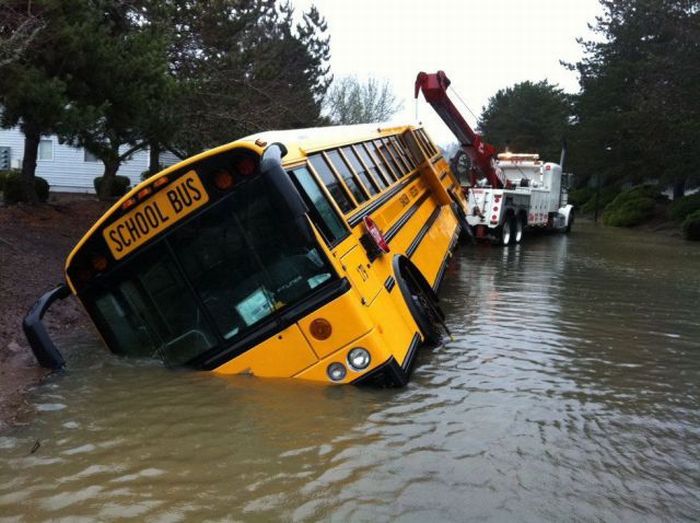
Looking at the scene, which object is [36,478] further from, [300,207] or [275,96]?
[275,96]

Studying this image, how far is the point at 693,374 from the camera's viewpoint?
677 centimetres

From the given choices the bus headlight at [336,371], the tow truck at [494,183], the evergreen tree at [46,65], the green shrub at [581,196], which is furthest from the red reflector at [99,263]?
the green shrub at [581,196]

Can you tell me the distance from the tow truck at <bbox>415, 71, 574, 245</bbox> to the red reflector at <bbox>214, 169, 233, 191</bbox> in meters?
11.5

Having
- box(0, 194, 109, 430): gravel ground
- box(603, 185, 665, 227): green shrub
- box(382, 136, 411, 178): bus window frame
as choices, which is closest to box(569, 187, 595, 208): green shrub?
box(603, 185, 665, 227): green shrub

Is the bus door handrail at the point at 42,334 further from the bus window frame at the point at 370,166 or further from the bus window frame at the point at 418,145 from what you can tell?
the bus window frame at the point at 418,145

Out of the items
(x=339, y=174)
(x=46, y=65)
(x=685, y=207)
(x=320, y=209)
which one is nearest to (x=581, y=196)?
(x=685, y=207)

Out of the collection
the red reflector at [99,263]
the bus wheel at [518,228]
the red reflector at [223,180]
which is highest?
the red reflector at [223,180]

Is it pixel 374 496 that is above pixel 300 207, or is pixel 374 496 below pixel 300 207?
below

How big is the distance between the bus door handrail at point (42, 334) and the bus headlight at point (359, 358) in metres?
2.81

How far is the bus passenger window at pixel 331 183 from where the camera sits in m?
6.16

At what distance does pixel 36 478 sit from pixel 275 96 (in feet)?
55.1

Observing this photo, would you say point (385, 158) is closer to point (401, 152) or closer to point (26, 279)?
point (401, 152)

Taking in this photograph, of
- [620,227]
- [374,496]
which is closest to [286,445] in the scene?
[374,496]

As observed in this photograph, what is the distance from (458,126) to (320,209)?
14.3 metres
